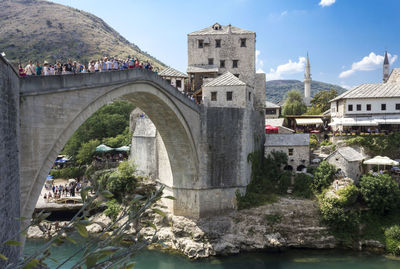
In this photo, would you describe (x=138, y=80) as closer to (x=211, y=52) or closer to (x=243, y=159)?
(x=243, y=159)

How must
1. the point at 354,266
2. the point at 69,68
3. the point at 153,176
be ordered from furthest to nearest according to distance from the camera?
the point at 153,176 < the point at 354,266 < the point at 69,68

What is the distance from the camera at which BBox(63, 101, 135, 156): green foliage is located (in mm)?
37969

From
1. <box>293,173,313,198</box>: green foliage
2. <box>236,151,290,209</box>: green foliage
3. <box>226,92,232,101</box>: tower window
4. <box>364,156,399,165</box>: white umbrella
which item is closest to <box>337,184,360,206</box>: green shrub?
<box>293,173,313,198</box>: green foliage

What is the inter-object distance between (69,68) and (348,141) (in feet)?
78.4

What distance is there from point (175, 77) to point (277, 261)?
1721 cm

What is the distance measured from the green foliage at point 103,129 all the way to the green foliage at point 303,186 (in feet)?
61.9

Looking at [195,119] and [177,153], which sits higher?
[195,119]

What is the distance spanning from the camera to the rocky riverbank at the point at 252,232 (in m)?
22.0

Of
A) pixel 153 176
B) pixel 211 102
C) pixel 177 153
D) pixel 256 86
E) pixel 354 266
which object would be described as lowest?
pixel 354 266

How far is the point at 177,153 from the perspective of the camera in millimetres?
A: 24203

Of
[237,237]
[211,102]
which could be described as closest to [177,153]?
[211,102]

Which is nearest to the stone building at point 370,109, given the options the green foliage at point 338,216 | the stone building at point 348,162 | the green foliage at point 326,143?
the green foliage at point 326,143

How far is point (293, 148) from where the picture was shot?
92.2 feet

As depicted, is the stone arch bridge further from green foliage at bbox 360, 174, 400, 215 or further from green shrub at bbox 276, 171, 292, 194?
green foliage at bbox 360, 174, 400, 215
